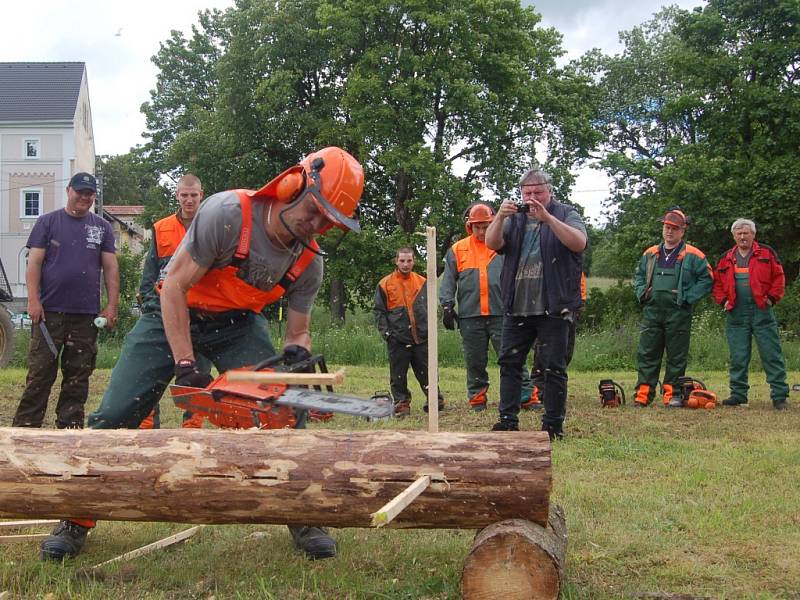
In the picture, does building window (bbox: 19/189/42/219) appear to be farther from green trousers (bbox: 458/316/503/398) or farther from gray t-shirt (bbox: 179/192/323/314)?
gray t-shirt (bbox: 179/192/323/314)

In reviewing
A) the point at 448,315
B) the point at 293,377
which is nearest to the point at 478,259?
the point at 448,315

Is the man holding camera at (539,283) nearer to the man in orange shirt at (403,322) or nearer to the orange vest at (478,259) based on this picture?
the orange vest at (478,259)

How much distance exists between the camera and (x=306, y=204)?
3492 mm

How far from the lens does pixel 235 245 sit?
3.50 metres

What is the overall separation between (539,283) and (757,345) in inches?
154

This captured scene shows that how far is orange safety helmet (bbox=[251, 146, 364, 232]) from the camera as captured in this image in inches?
135

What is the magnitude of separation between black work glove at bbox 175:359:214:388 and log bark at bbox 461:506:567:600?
4.46 ft

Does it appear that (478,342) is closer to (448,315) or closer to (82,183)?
(448,315)

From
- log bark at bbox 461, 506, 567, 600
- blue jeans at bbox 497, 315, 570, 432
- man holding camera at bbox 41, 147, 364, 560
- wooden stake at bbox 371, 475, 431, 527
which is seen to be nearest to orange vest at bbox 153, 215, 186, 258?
man holding camera at bbox 41, 147, 364, 560

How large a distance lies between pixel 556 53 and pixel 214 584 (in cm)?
2814

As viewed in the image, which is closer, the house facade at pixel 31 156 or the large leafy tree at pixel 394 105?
the large leafy tree at pixel 394 105

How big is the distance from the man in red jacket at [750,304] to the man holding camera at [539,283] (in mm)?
3381

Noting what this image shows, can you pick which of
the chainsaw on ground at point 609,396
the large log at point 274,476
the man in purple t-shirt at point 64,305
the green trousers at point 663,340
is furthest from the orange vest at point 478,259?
the large log at point 274,476

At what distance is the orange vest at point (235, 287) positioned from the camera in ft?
11.7
